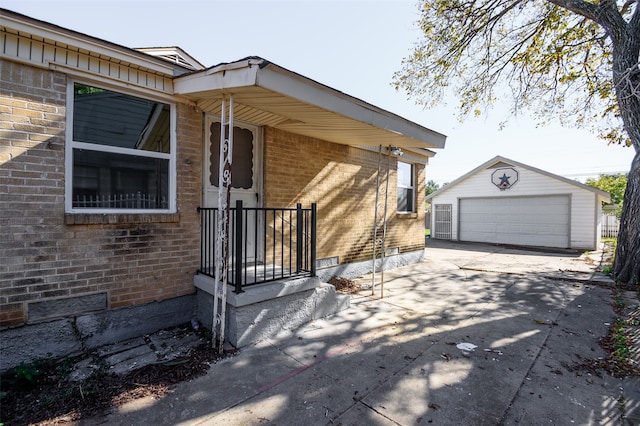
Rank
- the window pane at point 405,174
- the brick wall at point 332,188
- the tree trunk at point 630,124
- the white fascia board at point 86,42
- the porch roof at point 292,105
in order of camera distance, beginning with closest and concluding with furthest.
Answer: the white fascia board at point 86,42 < the porch roof at point 292,105 < the brick wall at point 332,188 < the tree trunk at point 630,124 < the window pane at point 405,174

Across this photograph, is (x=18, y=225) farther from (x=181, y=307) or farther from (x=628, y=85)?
(x=628, y=85)

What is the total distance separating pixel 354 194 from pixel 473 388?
181 inches

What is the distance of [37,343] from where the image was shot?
2938mm

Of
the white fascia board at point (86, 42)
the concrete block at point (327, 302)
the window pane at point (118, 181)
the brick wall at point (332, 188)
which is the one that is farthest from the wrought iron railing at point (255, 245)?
the white fascia board at point (86, 42)

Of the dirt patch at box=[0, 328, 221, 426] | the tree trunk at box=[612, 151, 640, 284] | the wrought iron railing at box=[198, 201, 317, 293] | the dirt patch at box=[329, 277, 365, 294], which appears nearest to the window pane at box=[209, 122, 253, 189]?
the wrought iron railing at box=[198, 201, 317, 293]

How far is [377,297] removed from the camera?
5.34 m

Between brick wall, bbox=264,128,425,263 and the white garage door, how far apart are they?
8.82m

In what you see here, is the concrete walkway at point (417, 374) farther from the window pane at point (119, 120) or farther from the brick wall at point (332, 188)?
the window pane at point (119, 120)

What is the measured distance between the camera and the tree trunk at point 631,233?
6.42 m

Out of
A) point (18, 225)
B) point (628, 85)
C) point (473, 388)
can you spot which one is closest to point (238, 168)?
point (18, 225)

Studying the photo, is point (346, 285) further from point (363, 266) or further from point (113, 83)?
point (113, 83)

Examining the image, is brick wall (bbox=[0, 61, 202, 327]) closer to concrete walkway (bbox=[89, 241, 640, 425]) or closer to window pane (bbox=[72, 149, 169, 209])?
window pane (bbox=[72, 149, 169, 209])

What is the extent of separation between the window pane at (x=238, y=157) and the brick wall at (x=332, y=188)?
28 centimetres

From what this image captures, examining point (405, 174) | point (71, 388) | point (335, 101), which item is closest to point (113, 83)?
point (335, 101)
